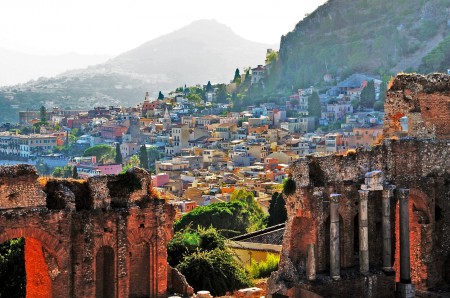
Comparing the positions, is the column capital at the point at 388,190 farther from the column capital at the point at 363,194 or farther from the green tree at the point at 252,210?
the green tree at the point at 252,210

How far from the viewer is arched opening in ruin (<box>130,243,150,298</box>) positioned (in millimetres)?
19938

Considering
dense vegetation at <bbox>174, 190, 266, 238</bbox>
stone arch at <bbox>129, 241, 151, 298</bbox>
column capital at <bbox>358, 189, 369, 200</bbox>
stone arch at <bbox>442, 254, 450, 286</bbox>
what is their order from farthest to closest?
dense vegetation at <bbox>174, 190, 266, 238</bbox>, stone arch at <bbox>442, 254, 450, 286</bbox>, column capital at <bbox>358, 189, 369, 200</bbox>, stone arch at <bbox>129, 241, 151, 298</bbox>

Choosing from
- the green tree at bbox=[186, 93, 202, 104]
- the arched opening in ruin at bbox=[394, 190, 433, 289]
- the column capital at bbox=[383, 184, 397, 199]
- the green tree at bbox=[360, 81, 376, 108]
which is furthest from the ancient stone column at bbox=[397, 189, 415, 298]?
the green tree at bbox=[186, 93, 202, 104]

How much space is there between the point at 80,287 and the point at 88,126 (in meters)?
168

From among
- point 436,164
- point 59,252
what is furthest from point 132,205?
point 436,164

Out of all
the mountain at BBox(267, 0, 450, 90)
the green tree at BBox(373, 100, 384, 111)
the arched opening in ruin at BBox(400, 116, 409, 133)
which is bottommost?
the arched opening in ruin at BBox(400, 116, 409, 133)

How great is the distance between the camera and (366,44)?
18975 centimetres

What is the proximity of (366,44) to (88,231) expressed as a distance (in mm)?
176563

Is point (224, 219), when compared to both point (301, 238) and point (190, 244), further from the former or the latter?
point (301, 238)

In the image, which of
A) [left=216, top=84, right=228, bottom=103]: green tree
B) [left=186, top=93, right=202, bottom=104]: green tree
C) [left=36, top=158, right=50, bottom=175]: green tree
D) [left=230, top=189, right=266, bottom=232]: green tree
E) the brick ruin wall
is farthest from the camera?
[left=216, top=84, right=228, bottom=103]: green tree

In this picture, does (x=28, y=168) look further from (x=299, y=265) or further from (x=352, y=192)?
(x=352, y=192)

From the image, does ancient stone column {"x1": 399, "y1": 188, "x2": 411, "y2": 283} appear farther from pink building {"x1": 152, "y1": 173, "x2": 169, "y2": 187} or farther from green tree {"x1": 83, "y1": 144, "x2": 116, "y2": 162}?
green tree {"x1": 83, "y1": 144, "x2": 116, "y2": 162}

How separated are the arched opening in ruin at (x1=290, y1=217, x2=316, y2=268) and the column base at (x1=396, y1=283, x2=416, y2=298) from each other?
9.80 ft

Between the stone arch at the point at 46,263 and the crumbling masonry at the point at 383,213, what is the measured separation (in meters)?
6.06
